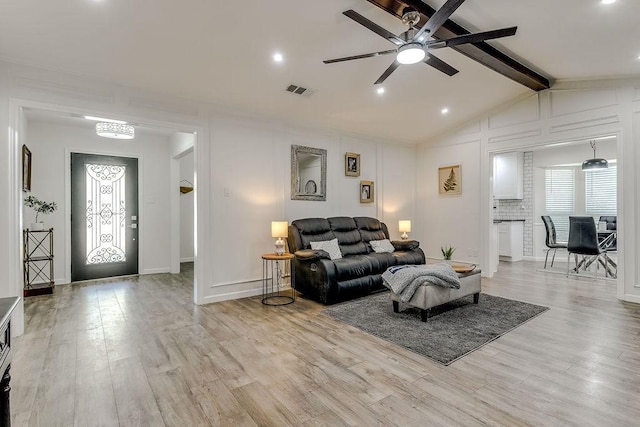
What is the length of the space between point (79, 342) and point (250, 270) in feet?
6.99

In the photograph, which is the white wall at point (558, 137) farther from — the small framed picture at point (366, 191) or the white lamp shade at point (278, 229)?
the white lamp shade at point (278, 229)

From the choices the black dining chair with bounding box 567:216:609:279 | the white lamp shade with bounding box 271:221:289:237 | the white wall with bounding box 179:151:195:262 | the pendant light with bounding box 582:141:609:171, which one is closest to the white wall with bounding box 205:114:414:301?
the white lamp shade with bounding box 271:221:289:237

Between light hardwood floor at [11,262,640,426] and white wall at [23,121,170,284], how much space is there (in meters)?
2.08

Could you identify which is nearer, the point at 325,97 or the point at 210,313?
the point at 210,313

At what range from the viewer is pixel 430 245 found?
683 cm

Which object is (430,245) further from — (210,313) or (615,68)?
(210,313)

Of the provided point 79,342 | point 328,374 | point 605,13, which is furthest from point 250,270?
point 605,13

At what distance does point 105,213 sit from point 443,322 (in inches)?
226

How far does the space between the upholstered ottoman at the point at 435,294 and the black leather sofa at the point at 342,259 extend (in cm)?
74

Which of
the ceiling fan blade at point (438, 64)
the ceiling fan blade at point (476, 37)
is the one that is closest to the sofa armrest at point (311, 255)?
the ceiling fan blade at point (438, 64)

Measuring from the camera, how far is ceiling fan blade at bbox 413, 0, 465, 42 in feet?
6.88

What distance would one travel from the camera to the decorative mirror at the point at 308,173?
204 inches

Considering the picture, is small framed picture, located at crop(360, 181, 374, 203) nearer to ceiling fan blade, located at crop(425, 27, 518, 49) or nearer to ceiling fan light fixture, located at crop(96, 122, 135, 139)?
ceiling fan blade, located at crop(425, 27, 518, 49)

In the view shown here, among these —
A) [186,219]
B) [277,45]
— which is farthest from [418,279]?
[186,219]
